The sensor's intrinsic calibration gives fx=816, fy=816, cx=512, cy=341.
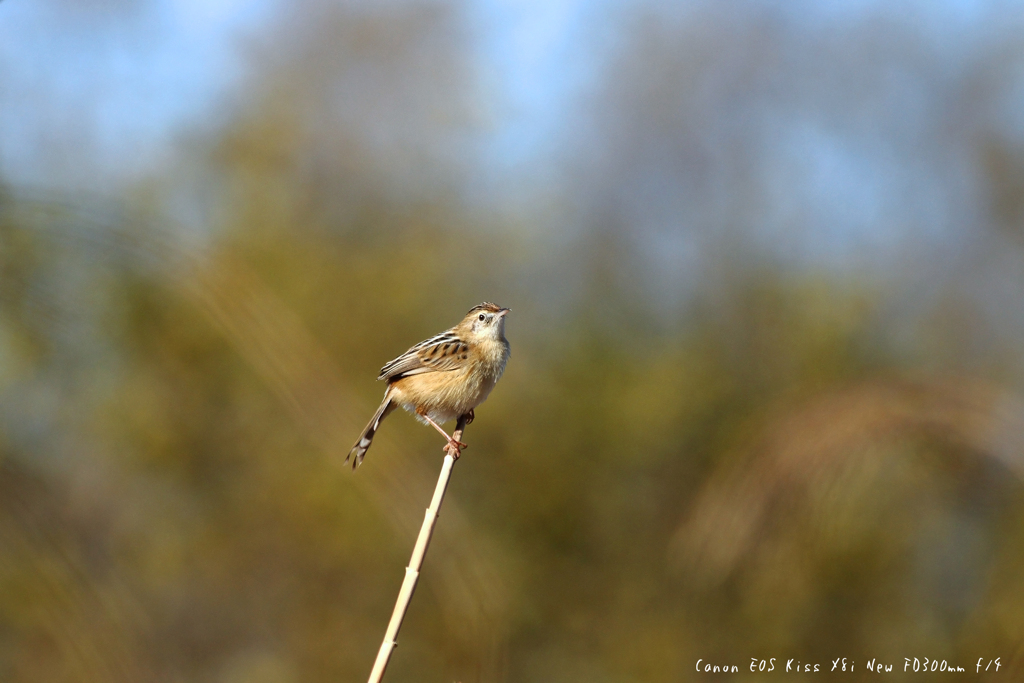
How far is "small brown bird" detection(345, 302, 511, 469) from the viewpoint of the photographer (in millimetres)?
4703

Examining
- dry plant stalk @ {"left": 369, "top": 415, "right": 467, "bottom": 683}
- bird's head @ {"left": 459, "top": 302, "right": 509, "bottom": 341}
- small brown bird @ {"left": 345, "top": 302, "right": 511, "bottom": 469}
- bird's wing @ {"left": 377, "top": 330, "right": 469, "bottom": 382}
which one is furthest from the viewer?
bird's head @ {"left": 459, "top": 302, "right": 509, "bottom": 341}

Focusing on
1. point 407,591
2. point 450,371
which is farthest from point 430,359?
point 407,591

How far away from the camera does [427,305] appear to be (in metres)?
10.5

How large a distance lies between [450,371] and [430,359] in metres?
0.17

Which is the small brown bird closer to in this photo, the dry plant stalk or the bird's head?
the bird's head

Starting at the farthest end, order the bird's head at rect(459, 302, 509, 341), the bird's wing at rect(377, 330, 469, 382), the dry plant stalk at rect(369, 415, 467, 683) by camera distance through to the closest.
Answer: the bird's head at rect(459, 302, 509, 341) → the bird's wing at rect(377, 330, 469, 382) → the dry plant stalk at rect(369, 415, 467, 683)

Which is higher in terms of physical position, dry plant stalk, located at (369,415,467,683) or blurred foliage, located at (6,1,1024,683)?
blurred foliage, located at (6,1,1024,683)

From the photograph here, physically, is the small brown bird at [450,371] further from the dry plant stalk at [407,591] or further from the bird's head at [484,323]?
the dry plant stalk at [407,591]

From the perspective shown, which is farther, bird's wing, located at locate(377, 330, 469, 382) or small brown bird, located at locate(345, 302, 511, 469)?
bird's wing, located at locate(377, 330, 469, 382)

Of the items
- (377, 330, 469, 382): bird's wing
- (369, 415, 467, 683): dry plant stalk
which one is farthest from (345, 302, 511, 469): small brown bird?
(369, 415, 467, 683): dry plant stalk

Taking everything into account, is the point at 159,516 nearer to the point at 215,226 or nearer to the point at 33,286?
the point at 215,226

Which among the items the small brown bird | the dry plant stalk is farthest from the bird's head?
the dry plant stalk

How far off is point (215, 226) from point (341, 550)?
5.06 metres

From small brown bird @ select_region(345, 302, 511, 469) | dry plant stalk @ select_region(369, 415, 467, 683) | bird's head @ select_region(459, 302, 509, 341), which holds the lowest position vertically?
dry plant stalk @ select_region(369, 415, 467, 683)
